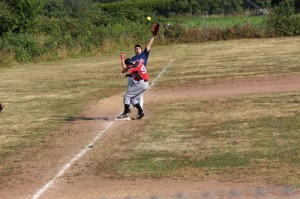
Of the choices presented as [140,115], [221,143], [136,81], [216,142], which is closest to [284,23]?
[140,115]

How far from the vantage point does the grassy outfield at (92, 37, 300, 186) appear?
11875 millimetres

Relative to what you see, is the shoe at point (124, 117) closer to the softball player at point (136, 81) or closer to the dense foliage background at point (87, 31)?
the softball player at point (136, 81)

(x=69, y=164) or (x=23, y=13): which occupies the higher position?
(x=23, y=13)

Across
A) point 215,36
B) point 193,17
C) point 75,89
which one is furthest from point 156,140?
point 193,17

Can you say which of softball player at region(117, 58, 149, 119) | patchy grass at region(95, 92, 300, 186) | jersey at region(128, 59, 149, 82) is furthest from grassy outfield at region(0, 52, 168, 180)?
patchy grass at region(95, 92, 300, 186)

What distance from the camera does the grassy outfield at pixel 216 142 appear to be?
468 inches

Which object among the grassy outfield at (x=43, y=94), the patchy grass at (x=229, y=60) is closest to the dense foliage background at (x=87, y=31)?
the patchy grass at (x=229, y=60)

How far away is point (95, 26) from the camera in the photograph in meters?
49.2

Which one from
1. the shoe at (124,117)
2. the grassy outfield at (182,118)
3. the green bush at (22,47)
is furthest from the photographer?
the green bush at (22,47)

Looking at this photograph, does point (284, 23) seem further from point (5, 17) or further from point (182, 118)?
point (182, 118)

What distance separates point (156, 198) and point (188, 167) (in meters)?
2.01

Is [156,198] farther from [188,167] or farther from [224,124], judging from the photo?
[224,124]

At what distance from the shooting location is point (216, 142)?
14.3 m

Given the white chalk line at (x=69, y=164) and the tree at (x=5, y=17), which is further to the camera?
the tree at (x=5, y=17)
